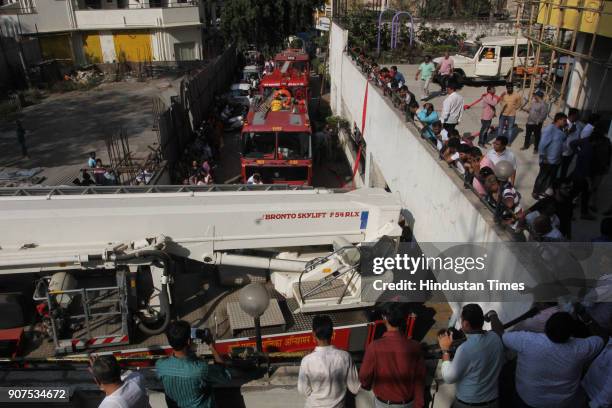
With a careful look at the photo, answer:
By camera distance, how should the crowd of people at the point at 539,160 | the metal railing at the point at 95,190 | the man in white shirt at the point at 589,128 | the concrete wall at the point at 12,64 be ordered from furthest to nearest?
the concrete wall at the point at 12,64, the man in white shirt at the point at 589,128, the metal railing at the point at 95,190, the crowd of people at the point at 539,160

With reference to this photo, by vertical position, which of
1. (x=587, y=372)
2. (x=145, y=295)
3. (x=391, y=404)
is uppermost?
(x=587, y=372)

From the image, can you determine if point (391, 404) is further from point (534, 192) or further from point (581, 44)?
point (581, 44)

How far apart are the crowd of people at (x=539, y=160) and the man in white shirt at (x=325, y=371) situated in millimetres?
2241

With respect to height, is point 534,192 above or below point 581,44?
below

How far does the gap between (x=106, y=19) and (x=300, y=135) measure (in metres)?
27.5

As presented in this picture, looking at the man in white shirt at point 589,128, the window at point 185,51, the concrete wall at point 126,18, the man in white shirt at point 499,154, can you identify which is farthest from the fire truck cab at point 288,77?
the window at point 185,51

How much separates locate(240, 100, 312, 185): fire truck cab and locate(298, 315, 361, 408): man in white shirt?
828 cm

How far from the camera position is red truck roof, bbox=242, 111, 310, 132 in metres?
11.6

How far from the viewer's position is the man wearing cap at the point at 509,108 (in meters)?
9.75

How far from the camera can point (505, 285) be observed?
4.95 m

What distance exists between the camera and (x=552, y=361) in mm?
3398

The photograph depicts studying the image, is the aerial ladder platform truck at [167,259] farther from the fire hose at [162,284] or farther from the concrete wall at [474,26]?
the concrete wall at [474,26]

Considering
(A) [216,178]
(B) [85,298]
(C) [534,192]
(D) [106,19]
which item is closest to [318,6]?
(D) [106,19]

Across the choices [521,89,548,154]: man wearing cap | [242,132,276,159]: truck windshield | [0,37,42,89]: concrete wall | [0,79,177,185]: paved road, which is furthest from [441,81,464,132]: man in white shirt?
[0,37,42,89]: concrete wall
